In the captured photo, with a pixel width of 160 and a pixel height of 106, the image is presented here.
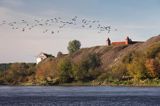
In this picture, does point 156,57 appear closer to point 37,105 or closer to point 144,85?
point 144,85

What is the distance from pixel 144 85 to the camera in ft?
609

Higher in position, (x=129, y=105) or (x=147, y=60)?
(x=147, y=60)

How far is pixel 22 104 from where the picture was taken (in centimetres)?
9188

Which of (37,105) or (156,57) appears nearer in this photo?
(37,105)

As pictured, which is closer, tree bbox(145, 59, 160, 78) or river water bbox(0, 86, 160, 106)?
river water bbox(0, 86, 160, 106)

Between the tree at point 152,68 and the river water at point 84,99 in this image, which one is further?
the tree at point 152,68

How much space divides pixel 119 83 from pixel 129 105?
111 m

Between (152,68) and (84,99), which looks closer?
(84,99)

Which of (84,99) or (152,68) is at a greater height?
(152,68)

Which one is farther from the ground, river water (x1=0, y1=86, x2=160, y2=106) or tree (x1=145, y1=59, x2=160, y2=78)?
tree (x1=145, y1=59, x2=160, y2=78)

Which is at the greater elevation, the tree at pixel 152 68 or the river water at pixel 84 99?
the tree at pixel 152 68

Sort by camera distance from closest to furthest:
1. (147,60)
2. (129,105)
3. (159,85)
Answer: (129,105)
(159,85)
(147,60)

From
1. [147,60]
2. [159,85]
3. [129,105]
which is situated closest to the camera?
[129,105]

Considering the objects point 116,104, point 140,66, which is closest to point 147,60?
point 140,66
